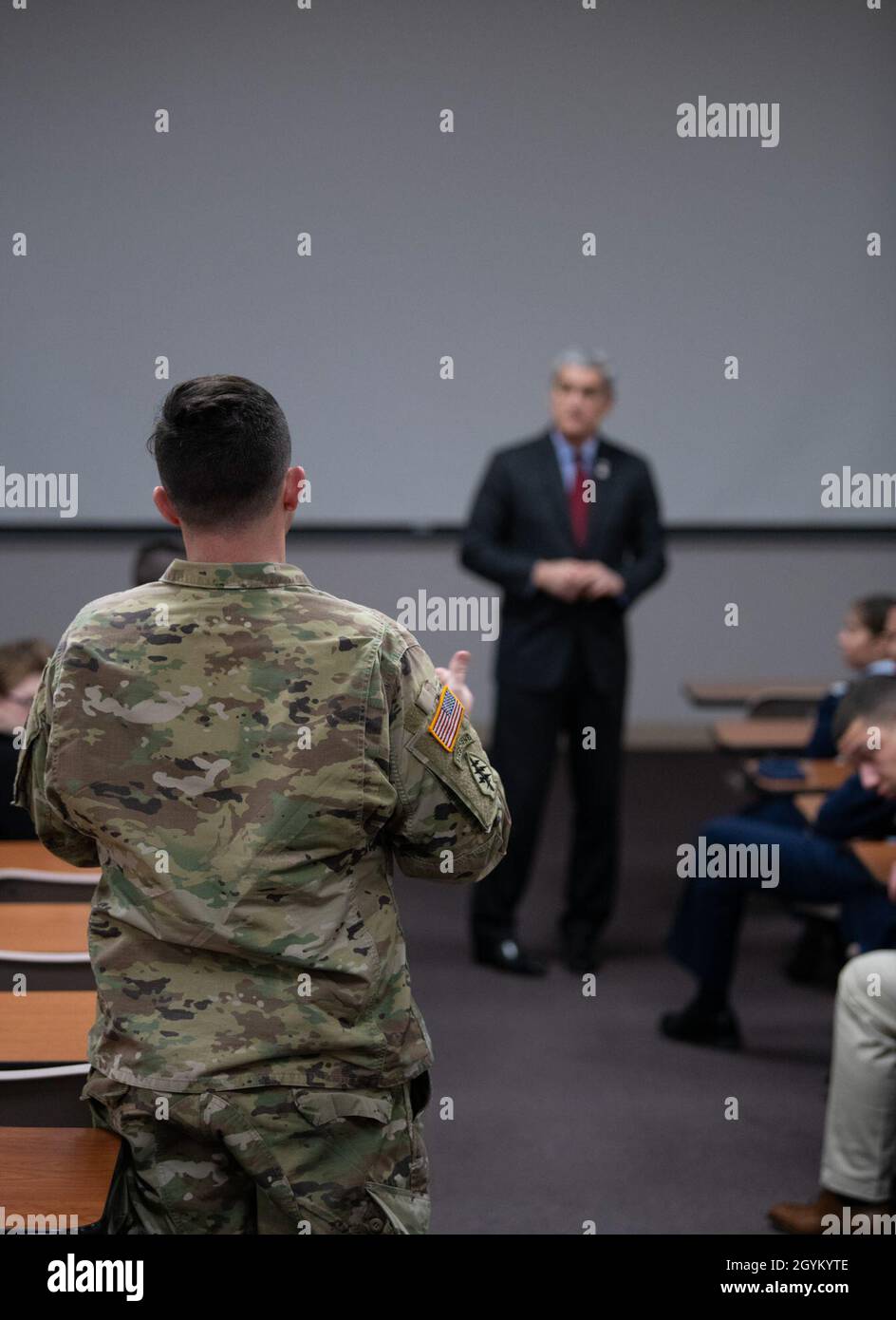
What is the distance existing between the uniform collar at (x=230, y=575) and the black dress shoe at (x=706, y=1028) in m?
2.59

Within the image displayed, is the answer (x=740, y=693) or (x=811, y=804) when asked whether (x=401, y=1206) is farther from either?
(x=740, y=693)

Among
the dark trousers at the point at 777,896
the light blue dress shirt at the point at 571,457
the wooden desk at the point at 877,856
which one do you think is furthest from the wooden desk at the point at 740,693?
the wooden desk at the point at 877,856

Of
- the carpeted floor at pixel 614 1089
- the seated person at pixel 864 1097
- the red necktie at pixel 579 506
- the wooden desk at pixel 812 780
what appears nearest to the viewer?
the seated person at pixel 864 1097

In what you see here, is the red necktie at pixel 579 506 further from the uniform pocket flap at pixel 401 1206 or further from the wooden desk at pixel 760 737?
the uniform pocket flap at pixel 401 1206

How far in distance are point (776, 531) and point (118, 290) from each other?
3400 millimetres

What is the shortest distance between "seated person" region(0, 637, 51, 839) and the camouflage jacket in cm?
147

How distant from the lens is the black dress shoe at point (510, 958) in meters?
4.25

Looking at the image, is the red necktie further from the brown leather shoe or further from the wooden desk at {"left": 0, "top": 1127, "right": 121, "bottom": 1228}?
→ the wooden desk at {"left": 0, "top": 1127, "right": 121, "bottom": 1228}

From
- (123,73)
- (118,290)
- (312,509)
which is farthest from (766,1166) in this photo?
(123,73)

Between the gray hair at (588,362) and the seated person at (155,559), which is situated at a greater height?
the gray hair at (588,362)

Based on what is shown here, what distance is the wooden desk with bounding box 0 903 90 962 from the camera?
2.30m

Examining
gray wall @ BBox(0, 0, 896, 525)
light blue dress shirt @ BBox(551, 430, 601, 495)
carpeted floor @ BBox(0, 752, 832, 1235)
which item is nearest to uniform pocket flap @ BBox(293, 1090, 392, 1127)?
carpeted floor @ BBox(0, 752, 832, 1235)

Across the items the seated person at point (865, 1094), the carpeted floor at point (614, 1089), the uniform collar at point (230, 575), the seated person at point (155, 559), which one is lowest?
the carpeted floor at point (614, 1089)
